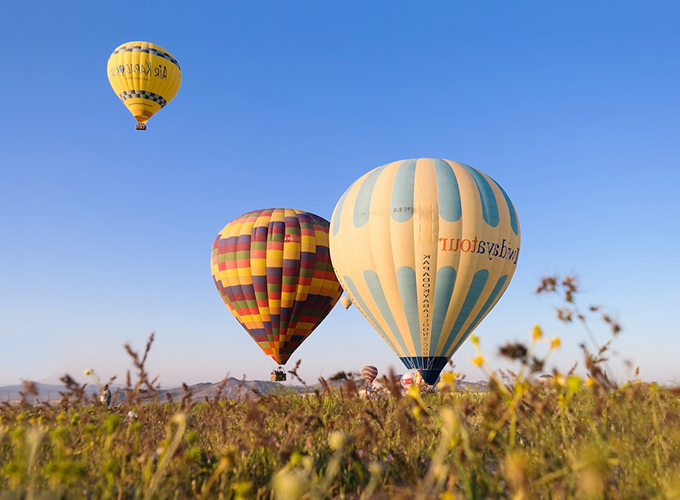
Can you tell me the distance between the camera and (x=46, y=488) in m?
3.25

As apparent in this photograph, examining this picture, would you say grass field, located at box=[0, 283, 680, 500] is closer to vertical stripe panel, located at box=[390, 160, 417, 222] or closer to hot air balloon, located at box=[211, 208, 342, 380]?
vertical stripe panel, located at box=[390, 160, 417, 222]

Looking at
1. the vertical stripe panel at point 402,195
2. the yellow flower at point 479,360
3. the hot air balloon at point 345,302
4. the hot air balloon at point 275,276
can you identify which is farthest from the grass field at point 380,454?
the hot air balloon at point 345,302

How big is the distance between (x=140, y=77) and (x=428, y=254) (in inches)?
973

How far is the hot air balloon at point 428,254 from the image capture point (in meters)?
22.0

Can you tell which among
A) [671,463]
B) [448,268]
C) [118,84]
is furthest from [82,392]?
[118,84]

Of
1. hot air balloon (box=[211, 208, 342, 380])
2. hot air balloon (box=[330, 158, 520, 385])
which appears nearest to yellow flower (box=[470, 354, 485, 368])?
hot air balloon (box=[330, 158, 520, 385])

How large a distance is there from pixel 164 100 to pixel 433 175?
22818mm

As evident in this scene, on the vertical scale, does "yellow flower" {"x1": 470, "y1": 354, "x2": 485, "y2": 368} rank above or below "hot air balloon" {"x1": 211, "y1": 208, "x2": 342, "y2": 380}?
below

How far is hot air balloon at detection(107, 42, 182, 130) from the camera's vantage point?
35812 mm

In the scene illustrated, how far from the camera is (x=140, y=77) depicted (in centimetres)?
3581

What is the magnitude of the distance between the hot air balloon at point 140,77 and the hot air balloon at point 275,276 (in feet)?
35.1

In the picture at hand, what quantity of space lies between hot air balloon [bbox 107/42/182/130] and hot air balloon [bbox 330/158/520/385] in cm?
1976

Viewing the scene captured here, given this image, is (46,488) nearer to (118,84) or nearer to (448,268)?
(448,268)

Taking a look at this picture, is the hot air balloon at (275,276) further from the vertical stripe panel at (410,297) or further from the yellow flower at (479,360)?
the yellow flower at (479,360)
